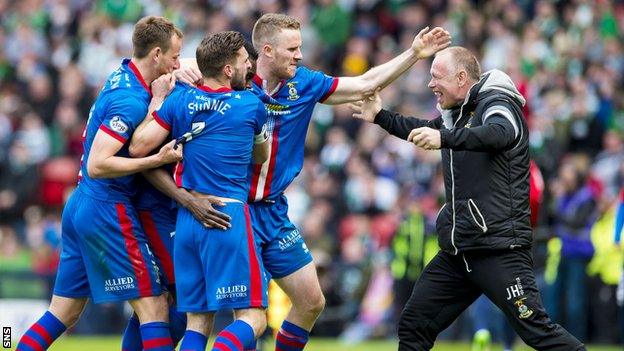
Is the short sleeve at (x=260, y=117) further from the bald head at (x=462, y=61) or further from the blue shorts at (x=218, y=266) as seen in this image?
the bald head at (x=462, y=61)

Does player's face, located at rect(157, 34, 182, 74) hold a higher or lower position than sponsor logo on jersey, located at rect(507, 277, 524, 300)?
higher

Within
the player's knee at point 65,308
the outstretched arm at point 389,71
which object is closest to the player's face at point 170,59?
the outstretched arm at point 389,71

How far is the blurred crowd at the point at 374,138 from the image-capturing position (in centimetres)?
1734

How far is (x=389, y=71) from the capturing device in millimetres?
10758

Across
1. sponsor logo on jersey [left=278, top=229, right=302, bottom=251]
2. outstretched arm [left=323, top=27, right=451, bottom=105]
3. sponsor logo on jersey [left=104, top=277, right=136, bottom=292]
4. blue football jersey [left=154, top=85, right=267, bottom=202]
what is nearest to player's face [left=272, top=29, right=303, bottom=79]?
outstretched arm [left=323, top=27, right=451, bottom=105]

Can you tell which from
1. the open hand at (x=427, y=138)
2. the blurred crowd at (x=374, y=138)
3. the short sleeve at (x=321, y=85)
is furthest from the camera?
the blurred crowd at (x=374, y=138)

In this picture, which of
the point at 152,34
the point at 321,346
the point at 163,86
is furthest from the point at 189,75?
the point at 321,346

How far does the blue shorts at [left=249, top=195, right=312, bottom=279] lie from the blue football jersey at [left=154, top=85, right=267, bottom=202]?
0.81 meters

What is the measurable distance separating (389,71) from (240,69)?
1625 mm

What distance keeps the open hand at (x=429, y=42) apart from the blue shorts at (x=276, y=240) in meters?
1.58

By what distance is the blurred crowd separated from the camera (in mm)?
17344

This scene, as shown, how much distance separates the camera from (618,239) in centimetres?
1387

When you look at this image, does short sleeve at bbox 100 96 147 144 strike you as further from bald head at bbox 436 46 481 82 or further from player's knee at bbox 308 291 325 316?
bald head at bbox 436 46 481 82

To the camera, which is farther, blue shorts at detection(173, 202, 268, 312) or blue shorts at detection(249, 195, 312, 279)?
blue shorts at detection(249, 195, 312, 279)
